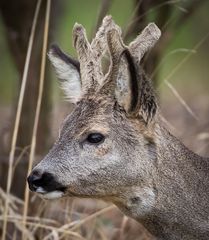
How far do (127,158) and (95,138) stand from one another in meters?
0.19

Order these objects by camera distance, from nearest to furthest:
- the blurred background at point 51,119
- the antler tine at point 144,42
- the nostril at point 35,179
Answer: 1. the nostril at point 35,179
2. the antler tine at point 144,42
3. the blurred background at point 51,119

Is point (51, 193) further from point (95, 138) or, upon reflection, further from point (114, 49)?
point (114, 49)

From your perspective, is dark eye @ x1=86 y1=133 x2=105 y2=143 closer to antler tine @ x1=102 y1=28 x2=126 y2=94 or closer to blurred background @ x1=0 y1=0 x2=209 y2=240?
antler tine @ x1=102 y1=28 x2=126 y2=94

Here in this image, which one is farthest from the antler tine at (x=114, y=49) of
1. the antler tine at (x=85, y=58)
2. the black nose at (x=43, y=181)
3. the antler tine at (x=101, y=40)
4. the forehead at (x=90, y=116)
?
the black nose at (x=43, y=181)

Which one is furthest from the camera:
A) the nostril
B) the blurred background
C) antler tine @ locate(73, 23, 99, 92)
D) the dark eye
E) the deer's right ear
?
the blurred background

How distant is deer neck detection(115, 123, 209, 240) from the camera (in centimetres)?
501

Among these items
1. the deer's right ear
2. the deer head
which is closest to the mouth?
the deer head

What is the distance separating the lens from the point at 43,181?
4.82m

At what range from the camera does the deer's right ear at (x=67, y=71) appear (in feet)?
17.7

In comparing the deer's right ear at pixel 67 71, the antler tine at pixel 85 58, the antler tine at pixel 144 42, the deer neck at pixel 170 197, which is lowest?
the deer neck at pixel 170 197

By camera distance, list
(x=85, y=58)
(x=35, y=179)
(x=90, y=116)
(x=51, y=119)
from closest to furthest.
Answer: (x=35, y=179) → (x=90, y=116) → (x=85, y=58) → (x=51, y=119)

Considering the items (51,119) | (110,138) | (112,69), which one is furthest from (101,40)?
(51,119)

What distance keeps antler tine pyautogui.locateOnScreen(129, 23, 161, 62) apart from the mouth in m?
0.77

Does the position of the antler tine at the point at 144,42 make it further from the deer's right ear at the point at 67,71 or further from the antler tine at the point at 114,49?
the deer's right ear at the point at 67,71
